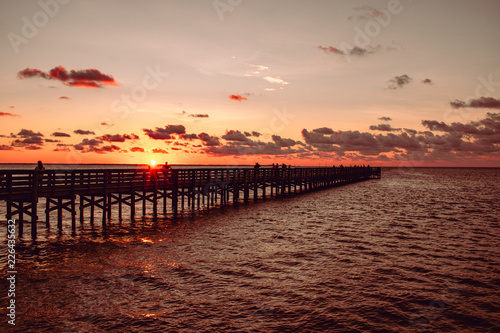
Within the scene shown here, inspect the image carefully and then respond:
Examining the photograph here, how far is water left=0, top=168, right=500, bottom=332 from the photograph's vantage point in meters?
8.76

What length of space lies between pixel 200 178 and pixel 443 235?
748 inches

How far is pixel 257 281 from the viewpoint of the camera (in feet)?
37.7

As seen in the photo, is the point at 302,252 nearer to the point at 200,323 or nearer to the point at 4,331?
the point at 200,323

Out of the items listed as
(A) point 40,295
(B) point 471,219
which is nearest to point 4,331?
(A) point 40,295

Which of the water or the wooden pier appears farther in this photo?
the wooden pier

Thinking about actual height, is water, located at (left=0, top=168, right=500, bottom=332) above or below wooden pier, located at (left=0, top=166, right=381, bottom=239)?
below

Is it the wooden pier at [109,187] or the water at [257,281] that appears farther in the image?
the wooden pier at [109,187]

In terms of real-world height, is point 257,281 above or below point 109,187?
below

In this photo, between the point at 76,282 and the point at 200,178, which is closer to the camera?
the point at 76,282

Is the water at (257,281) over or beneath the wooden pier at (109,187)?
beneath

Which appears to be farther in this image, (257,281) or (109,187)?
(109,187)

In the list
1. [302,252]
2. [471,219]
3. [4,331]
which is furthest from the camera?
[471,219]

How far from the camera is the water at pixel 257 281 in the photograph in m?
8.76

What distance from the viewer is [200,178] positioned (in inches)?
1201
